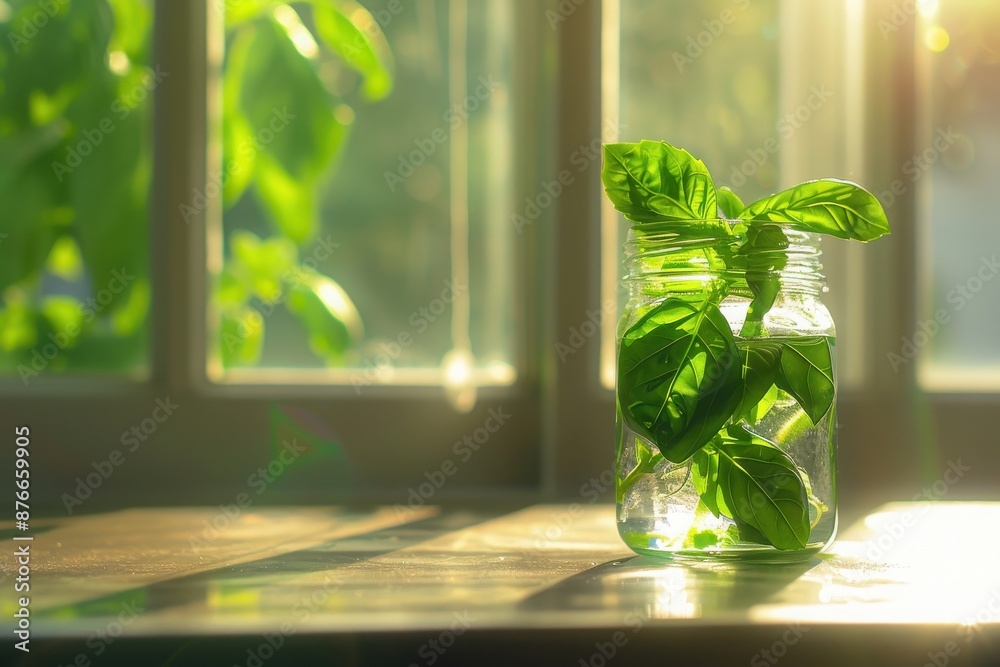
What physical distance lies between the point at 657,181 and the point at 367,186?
0.58 m

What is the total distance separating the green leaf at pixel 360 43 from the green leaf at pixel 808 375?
704 millimetres

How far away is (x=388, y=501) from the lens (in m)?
1.02

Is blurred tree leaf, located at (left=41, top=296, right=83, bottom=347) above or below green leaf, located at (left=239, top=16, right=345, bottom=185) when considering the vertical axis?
below

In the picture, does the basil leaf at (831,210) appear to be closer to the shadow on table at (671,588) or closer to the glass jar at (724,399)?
the glass jar at (724,399)

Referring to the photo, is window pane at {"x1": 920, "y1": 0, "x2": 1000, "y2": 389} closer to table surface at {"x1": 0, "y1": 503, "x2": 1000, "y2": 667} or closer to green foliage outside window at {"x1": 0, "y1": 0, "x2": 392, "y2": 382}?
table surface at {"x1": 0, "y1": 503, "x2": 1000, "y2": 667}

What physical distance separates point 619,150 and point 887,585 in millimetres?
347

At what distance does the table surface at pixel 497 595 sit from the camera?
1.58 feet

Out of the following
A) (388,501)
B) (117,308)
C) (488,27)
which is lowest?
(388,501)

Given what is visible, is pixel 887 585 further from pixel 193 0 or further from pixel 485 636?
pixel 193 0

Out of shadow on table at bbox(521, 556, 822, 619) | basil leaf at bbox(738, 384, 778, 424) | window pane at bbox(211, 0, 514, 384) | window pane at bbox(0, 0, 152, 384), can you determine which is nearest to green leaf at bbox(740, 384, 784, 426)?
basil leaf at bbox(738, 384, 778, 424)

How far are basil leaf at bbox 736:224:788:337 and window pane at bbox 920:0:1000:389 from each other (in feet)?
1.87

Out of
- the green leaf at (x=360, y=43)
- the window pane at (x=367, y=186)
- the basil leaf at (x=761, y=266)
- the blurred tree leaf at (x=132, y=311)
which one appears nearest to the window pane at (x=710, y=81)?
the window pane at (x=367, y=186)

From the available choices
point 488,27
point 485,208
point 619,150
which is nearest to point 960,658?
point 619,150

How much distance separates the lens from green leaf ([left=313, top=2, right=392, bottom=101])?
1131 millimetres
